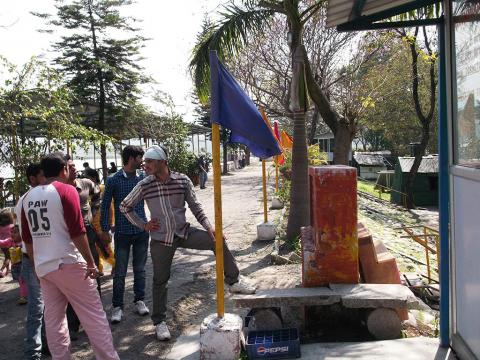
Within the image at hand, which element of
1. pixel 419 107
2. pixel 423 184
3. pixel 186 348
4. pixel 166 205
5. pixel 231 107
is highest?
pixel 419 107

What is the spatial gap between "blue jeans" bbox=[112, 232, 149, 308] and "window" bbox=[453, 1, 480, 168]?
10.8ft

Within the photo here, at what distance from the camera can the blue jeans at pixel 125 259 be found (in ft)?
16.3

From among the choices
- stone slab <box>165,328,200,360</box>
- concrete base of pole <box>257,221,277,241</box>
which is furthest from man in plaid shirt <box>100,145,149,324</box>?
concrete base of pole <box>257,221,277,241</box>

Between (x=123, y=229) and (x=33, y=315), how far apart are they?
4.07ft

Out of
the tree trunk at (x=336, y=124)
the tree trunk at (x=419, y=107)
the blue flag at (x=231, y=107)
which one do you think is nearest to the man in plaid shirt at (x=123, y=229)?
the blue flag at (x=231, y=107)

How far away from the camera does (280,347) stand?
3795 millimetres

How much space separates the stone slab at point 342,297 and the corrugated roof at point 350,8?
2.46 metres

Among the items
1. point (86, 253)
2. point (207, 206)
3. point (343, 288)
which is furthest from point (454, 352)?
point (207, 206)

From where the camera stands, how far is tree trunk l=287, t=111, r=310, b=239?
829 cm

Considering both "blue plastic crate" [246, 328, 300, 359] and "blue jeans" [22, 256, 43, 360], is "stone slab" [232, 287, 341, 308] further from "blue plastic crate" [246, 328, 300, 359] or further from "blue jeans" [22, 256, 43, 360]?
"blue jeans" [22, 256, 43, 360]

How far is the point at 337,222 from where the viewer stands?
177 inches

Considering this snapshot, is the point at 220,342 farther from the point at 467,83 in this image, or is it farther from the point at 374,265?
the point at 467,83

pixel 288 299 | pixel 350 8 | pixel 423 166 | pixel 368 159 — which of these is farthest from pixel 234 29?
pixel 368 159

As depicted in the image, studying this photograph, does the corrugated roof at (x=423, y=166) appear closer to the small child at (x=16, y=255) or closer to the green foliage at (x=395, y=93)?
the green foliage at (x=395, y=93)
